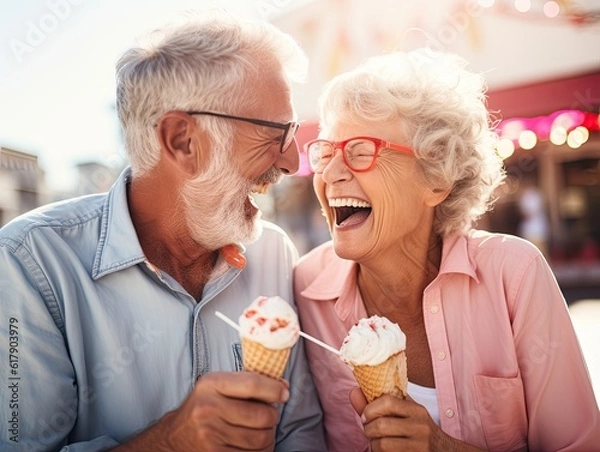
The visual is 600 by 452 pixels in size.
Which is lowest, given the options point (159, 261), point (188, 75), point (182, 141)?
point (159, 261)

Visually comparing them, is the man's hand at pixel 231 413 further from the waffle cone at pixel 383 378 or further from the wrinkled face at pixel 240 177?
the wrinkled face at pixel 240 177

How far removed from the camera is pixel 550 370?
2293mm

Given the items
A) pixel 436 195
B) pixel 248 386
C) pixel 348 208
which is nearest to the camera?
pixel 248 386

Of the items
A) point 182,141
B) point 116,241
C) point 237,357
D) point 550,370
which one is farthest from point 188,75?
point 550,370

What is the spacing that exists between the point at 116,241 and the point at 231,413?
97 cm

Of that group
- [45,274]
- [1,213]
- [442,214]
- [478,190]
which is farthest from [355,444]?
[1,213]

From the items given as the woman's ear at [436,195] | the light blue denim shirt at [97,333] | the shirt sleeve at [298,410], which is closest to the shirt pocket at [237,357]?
the light blue denim shirt at [97,333]

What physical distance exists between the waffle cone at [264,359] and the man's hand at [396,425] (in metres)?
0.31

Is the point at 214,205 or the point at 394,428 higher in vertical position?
the point at 214,205

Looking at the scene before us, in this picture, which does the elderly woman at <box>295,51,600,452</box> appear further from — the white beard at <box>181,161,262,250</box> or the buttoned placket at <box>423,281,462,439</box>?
the white beard at <box>181,161,262,250</box>

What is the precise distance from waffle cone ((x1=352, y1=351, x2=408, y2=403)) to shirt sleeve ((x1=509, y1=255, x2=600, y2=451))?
2.36 ft

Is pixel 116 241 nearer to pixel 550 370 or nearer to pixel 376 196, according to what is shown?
pixel 376 196

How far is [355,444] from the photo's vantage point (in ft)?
8.54

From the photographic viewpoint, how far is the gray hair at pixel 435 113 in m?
2.56
